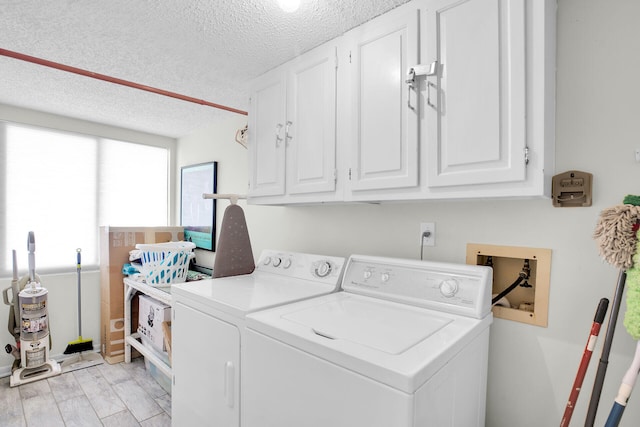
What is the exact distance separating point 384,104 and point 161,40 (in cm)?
126

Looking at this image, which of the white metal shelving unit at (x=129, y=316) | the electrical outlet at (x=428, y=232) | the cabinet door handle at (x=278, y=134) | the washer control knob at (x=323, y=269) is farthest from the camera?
the white metal shelving unit at (x=129, y=316)

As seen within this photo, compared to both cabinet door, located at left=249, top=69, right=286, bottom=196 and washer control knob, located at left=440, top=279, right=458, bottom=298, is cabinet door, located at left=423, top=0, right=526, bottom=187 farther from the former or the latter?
cabinet door, located at left=249, top=69, right=286, bottom=196

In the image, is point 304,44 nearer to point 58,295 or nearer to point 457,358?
point 457,358

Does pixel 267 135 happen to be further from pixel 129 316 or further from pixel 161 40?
pixel 129 316

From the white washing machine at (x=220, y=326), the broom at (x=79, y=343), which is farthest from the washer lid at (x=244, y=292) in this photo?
the broom at (x=79, y=343)

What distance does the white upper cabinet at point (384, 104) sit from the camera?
134 centimetres

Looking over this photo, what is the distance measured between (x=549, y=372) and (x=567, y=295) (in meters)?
0.32

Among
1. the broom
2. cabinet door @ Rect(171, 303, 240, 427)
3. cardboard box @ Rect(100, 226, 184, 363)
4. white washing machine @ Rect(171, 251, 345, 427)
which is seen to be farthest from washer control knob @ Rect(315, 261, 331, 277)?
the broom

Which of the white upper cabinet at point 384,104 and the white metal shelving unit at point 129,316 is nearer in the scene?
the white upper cabinet at point 384,104

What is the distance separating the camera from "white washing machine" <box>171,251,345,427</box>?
135cm

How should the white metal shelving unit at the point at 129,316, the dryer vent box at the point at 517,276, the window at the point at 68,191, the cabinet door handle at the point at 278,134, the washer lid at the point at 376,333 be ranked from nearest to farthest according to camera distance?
the washer lid at the point at 376,333 → the dryer vent box at the point at 517,276 → the cabinet door handle at the point at 278,134 → the white metal shelving unit at the point at 129,316 → the window at the point at 68,191

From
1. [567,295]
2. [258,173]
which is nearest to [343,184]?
[258,173]

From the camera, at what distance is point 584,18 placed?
1.20 metres

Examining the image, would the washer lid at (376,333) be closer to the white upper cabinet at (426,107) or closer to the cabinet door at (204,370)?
the cabinet door at (204,370)
